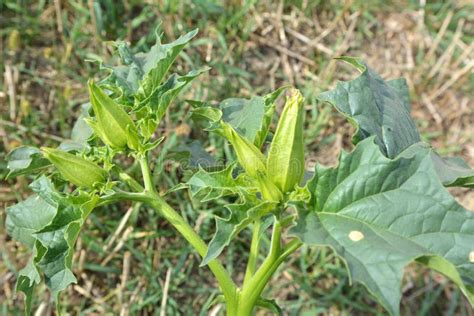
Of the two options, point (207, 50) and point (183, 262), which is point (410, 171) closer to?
point (183, 262)

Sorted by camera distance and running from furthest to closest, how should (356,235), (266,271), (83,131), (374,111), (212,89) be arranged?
(212,89) → (83,131) → (374,111) → (266,271) → (356,235)

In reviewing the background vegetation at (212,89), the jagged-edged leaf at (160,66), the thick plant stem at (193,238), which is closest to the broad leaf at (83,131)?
the jagged-edged leaf at (160,66)

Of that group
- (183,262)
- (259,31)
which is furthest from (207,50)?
(183,262)

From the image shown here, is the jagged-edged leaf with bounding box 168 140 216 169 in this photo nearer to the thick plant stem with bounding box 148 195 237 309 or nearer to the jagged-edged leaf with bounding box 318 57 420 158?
the thick plant stem with bounding box 148 195 237 309

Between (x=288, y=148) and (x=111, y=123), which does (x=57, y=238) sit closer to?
(x=111, y=123)

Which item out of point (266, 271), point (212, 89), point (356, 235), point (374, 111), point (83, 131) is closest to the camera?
point (356, 235)

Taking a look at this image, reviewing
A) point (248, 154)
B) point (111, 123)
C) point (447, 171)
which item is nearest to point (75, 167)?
point (111, 123)

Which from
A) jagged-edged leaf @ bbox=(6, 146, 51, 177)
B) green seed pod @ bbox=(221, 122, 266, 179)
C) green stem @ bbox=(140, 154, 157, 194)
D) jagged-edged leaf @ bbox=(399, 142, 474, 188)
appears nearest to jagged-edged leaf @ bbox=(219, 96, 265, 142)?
green seed pod @ bbox=(221, 122, 266, 179)
